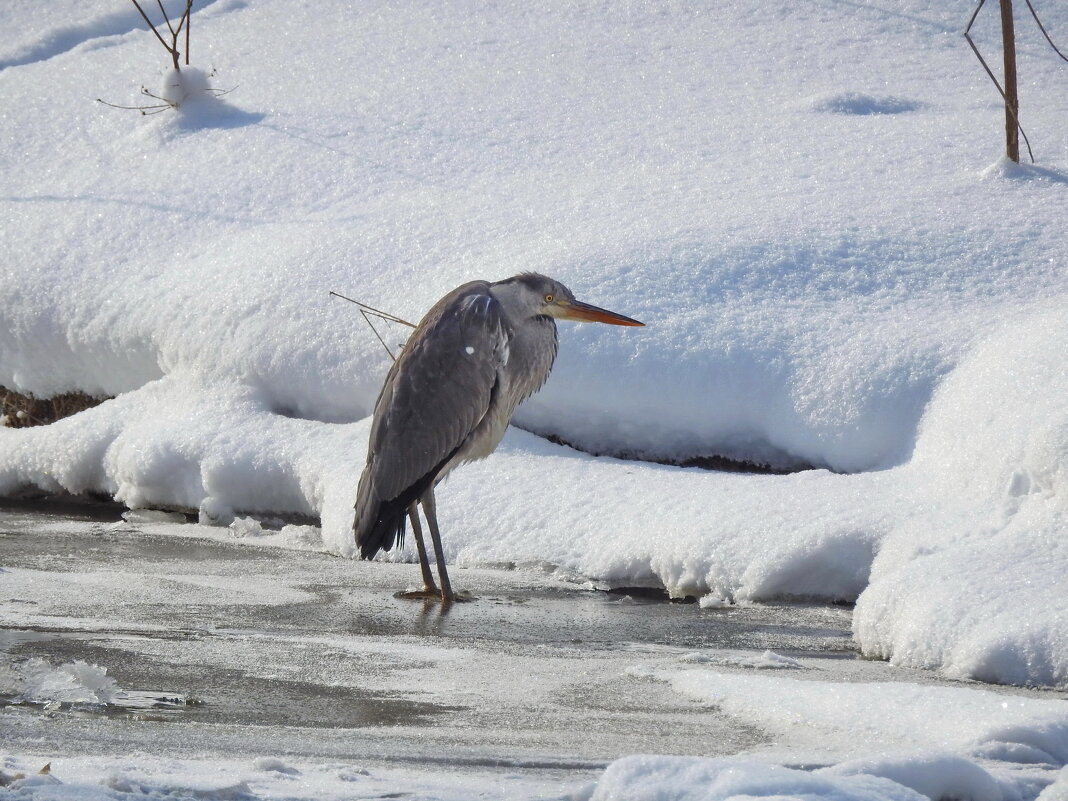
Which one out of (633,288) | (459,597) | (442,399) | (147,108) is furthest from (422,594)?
(147,108)

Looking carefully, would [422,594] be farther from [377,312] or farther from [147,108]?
[147,108]

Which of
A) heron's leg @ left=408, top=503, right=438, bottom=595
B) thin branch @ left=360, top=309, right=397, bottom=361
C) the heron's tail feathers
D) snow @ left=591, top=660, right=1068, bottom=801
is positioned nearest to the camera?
snow @ left=591, top=660, right=1068, bottom=801

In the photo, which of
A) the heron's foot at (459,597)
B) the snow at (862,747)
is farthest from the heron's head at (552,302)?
the snow at (862,747)

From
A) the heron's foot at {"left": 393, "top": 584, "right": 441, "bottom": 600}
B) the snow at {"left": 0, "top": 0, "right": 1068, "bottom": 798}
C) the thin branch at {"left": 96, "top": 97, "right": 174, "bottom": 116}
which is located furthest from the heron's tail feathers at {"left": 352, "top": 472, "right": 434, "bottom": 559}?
the thin branch at {"left": 96, "top": 97, "right": 174, "bottom": 116}

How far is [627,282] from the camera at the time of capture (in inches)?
283

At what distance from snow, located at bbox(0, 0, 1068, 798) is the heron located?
490 millimetres

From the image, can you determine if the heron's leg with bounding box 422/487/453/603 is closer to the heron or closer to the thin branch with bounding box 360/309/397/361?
the heron

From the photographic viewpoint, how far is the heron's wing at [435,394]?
5.82m

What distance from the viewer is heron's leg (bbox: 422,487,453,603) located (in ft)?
18.0

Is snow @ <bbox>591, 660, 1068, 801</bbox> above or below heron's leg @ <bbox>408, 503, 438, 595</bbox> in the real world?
above

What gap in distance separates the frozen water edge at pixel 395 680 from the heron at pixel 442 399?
298mm

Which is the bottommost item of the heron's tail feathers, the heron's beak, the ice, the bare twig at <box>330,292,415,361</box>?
the heron's tail feathers

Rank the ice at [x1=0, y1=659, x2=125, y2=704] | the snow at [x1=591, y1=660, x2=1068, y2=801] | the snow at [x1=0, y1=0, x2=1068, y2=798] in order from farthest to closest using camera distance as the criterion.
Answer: the snow at [x1=0, y1=0, x2=1068, y2=798], the ice at [x1=0, y1=659, x2=125, y2=704], the snow at [x1=591, y1=660, x2=1068, y2=801]

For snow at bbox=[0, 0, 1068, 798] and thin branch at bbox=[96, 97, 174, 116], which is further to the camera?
thin branch at bbox=[96, 97, 174, 116]
